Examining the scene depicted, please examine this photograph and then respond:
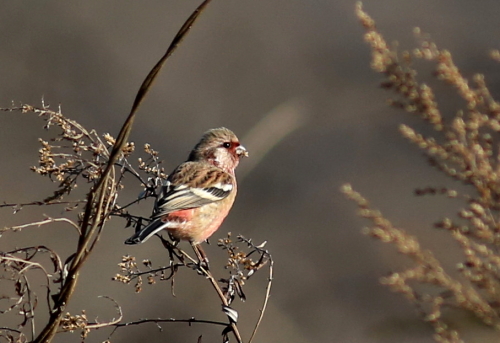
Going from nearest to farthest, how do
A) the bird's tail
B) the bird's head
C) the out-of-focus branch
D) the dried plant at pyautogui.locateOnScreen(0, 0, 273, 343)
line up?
the dried plant at pyautogui.locateOnScreen(0, 0, 273, 343)
the bird's tail
the bird's head
the out-of-focus branch

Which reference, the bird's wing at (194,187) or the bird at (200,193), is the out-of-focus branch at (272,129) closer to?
the bird at (200,193)

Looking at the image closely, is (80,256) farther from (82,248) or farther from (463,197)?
(463,197)

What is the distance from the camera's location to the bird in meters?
3.99

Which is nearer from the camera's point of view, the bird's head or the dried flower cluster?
the dried flower cluster

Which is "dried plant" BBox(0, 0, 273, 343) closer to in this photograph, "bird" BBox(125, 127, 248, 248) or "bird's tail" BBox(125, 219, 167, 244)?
"bird's tail" BBox(125, 219, 167, 244)

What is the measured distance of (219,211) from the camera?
4.52 m

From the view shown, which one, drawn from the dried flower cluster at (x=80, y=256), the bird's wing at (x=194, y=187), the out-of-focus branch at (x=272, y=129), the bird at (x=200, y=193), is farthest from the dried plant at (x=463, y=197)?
the out-of-focus branch at (x=272, y=129)

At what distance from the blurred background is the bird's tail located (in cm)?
397

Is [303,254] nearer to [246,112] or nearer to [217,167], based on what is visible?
[246,112]

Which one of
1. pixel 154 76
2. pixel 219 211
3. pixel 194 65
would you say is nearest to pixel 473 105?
pixel 154 76

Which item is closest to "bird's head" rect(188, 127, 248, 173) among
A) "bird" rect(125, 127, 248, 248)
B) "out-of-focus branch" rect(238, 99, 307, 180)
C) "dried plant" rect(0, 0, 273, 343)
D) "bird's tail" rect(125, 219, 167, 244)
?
"bird" rect(125, 127, 248, 248)

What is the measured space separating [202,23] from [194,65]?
30.6 inches

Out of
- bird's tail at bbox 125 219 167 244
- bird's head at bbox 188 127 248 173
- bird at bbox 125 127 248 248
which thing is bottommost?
bird's tail at bbox 125 219 167 244

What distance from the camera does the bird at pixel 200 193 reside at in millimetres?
3992
